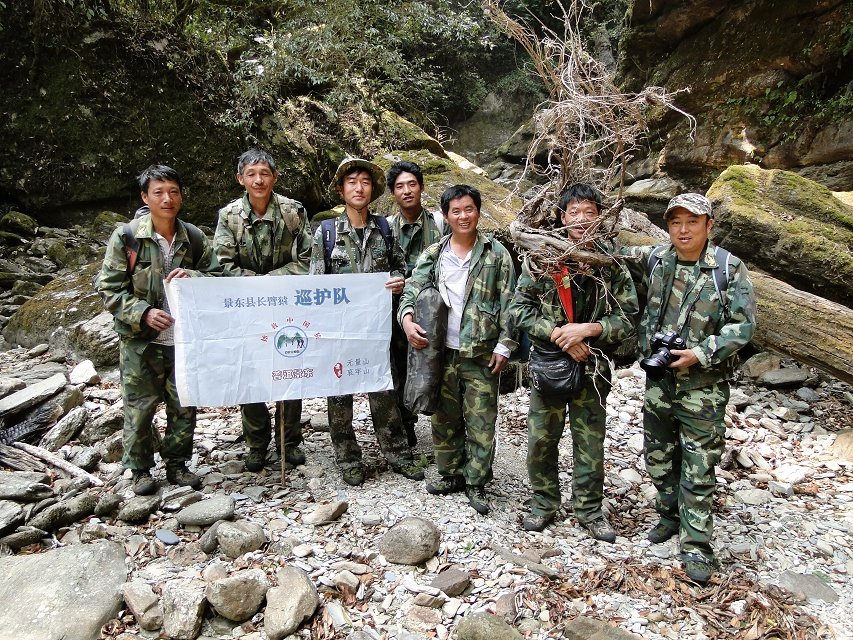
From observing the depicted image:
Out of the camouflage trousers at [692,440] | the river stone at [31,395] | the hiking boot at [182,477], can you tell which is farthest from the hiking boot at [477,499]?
the river stone at [31,395]

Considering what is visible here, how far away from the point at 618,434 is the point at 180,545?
4445 millimetres

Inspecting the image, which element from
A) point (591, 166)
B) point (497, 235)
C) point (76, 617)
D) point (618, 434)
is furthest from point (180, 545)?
point (497, 235)

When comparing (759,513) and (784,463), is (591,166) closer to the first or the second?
(759,513)

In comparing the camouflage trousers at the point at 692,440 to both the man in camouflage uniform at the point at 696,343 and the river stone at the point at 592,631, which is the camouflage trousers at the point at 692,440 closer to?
the man in camouflage uniform at the point at 696,343

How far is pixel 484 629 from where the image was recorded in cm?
297

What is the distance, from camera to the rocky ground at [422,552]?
3135 mm

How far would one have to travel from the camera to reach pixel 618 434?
6016mm

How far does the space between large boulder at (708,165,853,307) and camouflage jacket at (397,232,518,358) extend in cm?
365

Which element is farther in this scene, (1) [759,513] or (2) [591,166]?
(1) [759,513]

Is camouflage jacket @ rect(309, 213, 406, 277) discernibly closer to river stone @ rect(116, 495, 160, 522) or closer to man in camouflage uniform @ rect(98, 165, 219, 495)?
man in camouflage uniform @ rect(98, 165, 219, 495)

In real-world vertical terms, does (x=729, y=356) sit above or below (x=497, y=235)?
below

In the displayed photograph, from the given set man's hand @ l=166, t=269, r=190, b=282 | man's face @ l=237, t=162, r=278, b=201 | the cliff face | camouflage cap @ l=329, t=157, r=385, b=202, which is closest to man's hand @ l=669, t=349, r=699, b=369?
camouflage cap @ l=329, t=157, r=385, b=202

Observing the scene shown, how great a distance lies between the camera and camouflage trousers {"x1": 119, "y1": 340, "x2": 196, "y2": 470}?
4219 millimetres

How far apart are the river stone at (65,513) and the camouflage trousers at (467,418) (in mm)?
2629
